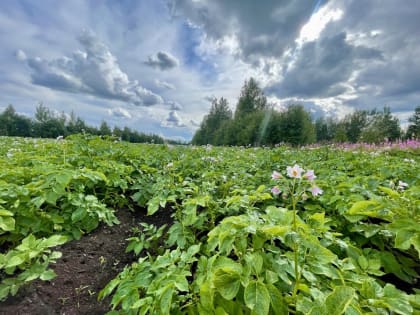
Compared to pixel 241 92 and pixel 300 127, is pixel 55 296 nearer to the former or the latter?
pixel 300 127

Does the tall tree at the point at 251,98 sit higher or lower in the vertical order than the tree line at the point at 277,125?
higher

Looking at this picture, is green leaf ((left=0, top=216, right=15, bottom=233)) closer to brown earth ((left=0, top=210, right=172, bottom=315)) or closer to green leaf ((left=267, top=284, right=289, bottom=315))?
brown earth ((left=0, top=210, right=172, bottom=315))

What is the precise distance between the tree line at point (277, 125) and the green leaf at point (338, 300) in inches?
533

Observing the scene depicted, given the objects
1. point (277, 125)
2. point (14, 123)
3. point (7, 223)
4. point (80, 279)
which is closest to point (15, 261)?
point (7, 223)

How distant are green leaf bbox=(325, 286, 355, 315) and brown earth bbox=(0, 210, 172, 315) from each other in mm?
1205

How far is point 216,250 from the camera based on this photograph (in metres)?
1.25

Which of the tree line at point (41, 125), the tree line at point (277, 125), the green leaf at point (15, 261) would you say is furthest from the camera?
the tree line at point (41, 125)

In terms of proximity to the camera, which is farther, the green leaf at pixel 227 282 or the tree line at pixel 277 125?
the tree line at pixel 277 125

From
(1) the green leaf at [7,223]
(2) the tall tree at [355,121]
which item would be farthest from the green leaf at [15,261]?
(2) the tall tree at [355,121]

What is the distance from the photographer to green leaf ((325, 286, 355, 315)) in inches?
22.6

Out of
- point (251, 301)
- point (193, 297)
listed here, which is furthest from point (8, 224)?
point (251, 301)

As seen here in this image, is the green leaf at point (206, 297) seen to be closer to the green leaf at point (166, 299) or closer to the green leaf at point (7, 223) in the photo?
the green leaf at point (166, 299)

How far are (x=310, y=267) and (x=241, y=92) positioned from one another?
108 ft

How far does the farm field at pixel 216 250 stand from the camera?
742 millimetres
